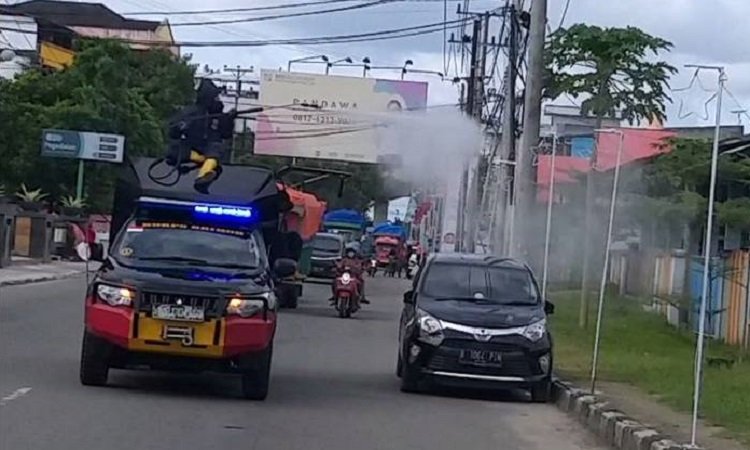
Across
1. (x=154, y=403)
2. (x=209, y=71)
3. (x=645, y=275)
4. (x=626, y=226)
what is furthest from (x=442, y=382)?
(x=209, y=71)

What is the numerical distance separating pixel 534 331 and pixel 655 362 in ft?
13.4

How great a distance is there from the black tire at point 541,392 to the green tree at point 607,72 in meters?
8.41

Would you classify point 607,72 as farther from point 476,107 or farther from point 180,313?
point 476,107

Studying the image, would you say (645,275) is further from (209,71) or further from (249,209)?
(209,71)

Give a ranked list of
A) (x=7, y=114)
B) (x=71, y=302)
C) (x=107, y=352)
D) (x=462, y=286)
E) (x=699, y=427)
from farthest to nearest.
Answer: (x=7, y=114), (x=71, y=302), (x=462, y=286), (x=107, y=352), (x=699, y=427)

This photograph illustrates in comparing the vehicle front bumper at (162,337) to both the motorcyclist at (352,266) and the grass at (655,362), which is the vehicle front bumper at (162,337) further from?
the motorcyclist at (352,266)

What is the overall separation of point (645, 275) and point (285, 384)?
64.0 ft

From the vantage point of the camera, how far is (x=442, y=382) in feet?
57.0

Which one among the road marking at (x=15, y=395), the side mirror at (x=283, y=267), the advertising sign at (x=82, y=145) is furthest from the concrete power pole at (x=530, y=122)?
the advertising sign at (x=82, y=145)

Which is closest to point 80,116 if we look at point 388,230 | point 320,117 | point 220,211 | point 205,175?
point 320,117

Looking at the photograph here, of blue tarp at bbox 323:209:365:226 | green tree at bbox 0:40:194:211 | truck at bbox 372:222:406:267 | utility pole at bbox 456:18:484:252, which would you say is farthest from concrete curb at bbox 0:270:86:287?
truck at bbox 372:222:406:267

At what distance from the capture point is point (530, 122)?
2558 centimetres

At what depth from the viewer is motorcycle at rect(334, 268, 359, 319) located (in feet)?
105

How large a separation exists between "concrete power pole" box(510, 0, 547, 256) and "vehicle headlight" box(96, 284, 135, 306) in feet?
39.9
